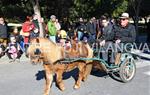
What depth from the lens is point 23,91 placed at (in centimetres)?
782

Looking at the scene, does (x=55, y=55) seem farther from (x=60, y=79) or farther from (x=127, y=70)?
(x=127, y=70)

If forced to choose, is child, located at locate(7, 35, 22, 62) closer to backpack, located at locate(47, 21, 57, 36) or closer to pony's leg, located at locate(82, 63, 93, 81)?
backpack, located at locate(47, 21, 57, 36)

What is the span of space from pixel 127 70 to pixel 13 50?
5183 mm

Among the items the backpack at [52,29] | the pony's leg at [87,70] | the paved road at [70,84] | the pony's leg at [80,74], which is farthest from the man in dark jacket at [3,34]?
the pony's leg at [80,74]

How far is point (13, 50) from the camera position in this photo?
12.2 meters

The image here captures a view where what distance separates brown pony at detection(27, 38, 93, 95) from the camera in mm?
6551

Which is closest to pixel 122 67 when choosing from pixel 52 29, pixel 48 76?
pixel 48 76

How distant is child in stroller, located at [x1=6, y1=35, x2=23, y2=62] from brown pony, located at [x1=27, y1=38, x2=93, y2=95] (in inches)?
173

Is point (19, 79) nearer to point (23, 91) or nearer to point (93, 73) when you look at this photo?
point (23, 91)

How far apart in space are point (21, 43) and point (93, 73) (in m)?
4.46

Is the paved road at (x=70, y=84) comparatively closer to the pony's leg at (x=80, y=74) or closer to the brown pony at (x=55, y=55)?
the pony's leg at (x=80, y=74)

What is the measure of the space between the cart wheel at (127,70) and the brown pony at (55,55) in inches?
32.9

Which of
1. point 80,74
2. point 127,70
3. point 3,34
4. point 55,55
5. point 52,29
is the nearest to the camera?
point 55,55

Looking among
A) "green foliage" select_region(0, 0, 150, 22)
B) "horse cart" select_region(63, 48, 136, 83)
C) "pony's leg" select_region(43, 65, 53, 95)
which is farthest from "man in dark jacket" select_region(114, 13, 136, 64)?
"green foliage" select_region(0, 0, 150, 22)
